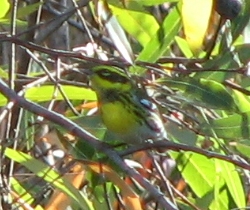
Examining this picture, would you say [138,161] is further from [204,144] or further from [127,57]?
[127,57]

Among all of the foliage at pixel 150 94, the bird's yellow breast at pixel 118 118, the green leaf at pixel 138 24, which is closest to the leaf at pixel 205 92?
the foliage at pixel 150 94

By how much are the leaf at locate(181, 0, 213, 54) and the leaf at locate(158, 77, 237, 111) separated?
0.76 ft

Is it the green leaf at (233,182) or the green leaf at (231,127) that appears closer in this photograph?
the green leaf at (231,127)

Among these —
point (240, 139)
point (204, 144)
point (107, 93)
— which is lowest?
point (204, 144)

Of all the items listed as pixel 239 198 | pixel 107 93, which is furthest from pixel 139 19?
pixel 239 198

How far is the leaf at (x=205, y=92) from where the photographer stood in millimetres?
1458

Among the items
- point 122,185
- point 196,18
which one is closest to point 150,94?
point 122,185

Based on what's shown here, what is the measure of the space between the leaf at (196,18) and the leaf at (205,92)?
231mm

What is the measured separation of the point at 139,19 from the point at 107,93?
0.18 meters

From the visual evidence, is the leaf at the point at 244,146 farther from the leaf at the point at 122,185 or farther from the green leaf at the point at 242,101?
the leaf at the point at 122,185

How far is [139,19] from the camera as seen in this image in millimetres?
1692

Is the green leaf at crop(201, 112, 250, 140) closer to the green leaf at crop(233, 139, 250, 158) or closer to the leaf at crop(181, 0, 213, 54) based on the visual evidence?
the green leaf at crop(233, 139, 250, 158)

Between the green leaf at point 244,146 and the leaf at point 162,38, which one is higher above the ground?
the leaf at point 162,38

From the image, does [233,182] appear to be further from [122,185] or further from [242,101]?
[122,185]
